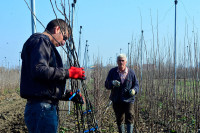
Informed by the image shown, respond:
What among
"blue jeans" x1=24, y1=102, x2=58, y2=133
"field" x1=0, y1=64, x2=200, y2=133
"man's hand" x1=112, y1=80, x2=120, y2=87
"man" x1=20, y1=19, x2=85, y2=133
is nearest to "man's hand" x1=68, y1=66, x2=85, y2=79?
"man" x1=20, y1=19, x2=85, y2=133

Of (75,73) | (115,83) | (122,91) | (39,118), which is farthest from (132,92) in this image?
(39,118)

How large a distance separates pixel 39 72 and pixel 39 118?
1.15 feet

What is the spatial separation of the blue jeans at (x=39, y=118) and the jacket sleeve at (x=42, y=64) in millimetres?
227

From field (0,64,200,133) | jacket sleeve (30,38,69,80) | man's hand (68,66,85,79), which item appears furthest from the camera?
field (0,64,200,133)

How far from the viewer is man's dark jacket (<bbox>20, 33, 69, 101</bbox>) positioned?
4.68ft

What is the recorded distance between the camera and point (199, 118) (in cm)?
281

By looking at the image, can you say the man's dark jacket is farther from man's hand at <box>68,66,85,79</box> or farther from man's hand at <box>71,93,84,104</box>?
man's hand at <box>71,93,84,104</box>

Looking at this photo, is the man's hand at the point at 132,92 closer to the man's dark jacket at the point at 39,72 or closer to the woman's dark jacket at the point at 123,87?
the woman's dark jacket at the point at 123,87

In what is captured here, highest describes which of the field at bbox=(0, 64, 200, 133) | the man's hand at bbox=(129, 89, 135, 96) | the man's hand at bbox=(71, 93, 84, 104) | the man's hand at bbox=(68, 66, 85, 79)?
the man's hand at bbox=(68, 66, 85, 79)

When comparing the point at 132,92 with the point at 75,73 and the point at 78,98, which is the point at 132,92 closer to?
the point at 78,98

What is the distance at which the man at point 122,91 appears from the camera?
3279mm

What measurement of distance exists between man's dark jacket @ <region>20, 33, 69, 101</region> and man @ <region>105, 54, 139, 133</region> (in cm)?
183

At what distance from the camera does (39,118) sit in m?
1.47

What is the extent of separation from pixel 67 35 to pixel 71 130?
3208mm
